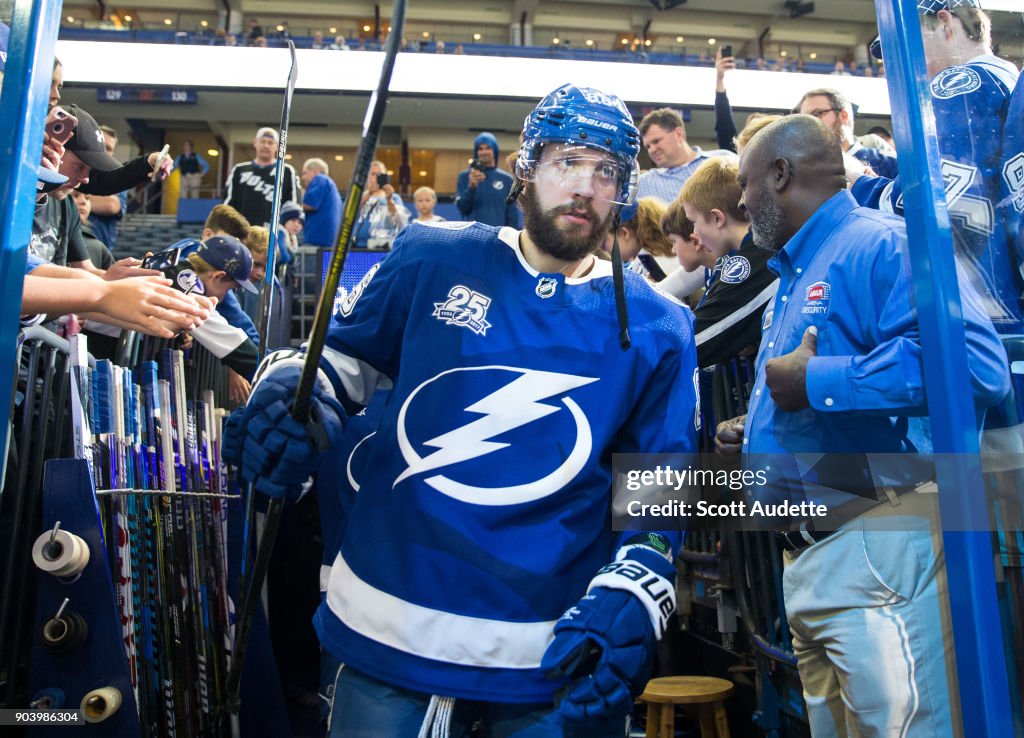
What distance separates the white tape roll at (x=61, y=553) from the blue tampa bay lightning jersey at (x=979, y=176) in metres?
1.75

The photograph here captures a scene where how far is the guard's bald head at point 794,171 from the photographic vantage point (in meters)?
1.77

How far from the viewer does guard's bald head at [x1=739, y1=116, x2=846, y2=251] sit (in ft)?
5.80

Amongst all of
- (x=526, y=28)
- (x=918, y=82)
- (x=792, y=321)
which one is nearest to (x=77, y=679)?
(x=792, y=321)

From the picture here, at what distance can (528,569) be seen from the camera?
1353 millimetres

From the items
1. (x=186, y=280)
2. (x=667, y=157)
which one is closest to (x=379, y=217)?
(x=667, y=157)

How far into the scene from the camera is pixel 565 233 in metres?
1.56

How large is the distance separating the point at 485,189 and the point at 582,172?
589 cm

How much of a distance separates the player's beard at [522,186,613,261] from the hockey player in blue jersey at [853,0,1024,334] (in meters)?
0.60

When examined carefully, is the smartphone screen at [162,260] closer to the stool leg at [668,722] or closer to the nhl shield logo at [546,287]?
the nhl shield logo at [546,287]

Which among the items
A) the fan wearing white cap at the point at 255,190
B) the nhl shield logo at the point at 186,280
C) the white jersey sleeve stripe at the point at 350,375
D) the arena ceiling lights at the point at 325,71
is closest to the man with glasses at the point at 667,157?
the nhl shield logo at the point at 186,280

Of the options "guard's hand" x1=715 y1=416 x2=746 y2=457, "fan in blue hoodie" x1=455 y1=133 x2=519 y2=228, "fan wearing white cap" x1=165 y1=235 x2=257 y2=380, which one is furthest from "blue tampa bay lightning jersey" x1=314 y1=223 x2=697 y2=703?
"fan in blue hoodie" x1=455 y1=133 x2=519 y2=228

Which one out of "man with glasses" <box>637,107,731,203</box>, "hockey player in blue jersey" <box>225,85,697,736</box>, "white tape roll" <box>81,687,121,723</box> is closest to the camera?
"hockey player in blue jersey" <box>225,85,697,736</box>

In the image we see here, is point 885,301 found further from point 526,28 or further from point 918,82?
point 526,28

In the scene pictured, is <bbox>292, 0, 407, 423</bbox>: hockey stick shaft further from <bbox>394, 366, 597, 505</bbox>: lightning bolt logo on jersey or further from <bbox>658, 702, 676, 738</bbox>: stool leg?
<bbox>658, 702, 676, 738</bbox>: stool leg
